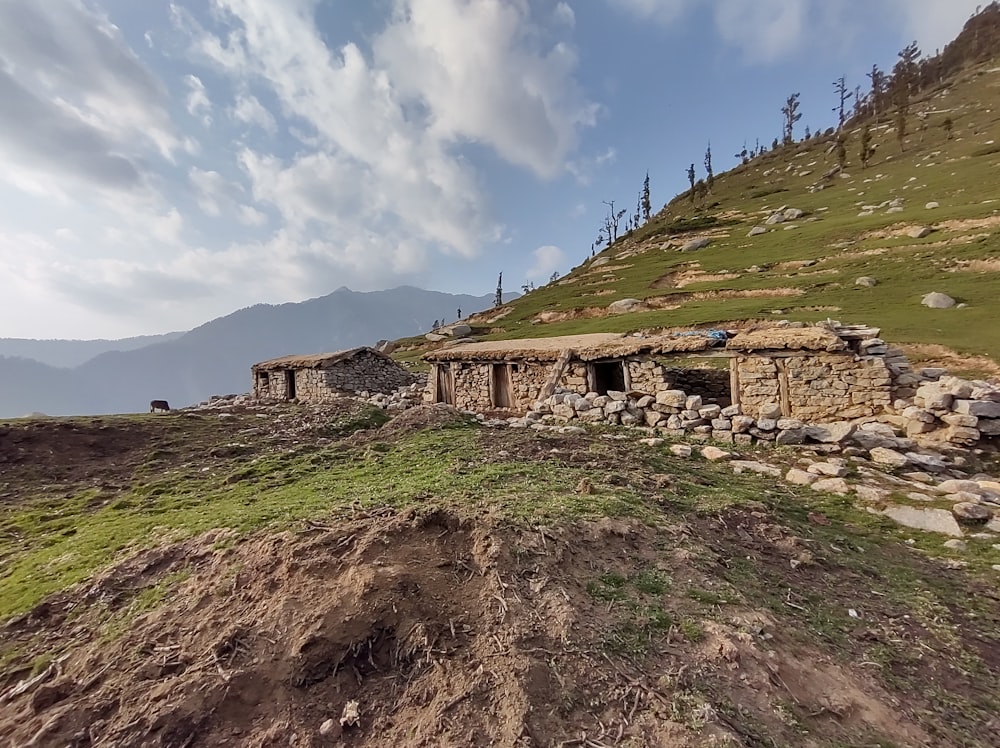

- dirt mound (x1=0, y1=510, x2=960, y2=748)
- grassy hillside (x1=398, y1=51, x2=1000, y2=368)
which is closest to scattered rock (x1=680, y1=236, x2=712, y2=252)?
grassy hillside (x1=398, y1=51, x2=1000, y2=368)

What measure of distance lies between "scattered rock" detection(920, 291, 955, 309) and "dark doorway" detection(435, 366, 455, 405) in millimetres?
22104

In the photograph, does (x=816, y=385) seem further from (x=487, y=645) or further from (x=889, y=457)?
(x=487, y=645)

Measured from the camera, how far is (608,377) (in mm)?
16047

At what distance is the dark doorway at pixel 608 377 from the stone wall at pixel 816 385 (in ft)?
12.5

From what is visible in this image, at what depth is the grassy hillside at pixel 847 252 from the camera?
23.9m

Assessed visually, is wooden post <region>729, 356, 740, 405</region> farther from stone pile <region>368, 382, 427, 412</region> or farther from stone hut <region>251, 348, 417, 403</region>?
stone hut <region>251, 348, 417, 403</region>

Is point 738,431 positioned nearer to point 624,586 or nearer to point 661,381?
point 661,381

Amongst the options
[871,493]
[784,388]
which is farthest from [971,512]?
[784,388]

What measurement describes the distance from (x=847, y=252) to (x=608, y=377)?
28284 millimetres

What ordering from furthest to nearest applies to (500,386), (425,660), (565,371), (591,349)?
(500,386) → (565,371) → (591,349) → (425,660)

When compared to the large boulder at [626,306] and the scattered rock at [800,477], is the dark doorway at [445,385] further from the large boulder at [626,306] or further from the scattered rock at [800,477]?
the large boulder at [626,306]

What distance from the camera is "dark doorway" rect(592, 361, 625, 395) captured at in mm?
15211

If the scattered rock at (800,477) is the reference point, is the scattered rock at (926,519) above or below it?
below

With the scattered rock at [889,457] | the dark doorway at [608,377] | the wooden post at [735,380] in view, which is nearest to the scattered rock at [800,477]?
the scattered rock at [889,457]
